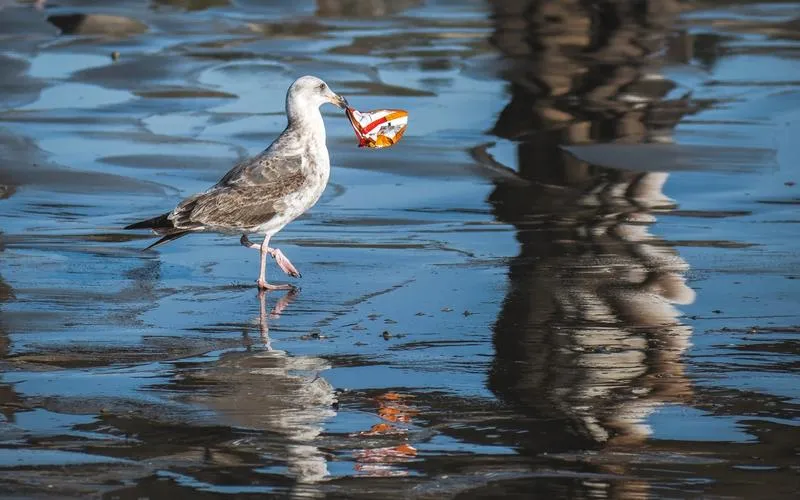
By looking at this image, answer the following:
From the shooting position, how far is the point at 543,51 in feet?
69.3

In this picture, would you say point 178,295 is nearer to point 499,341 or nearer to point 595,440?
point 499,341

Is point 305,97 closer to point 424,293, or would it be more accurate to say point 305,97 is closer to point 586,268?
point 424,293

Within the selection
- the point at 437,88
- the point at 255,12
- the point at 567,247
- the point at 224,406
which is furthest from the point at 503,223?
the point at 255,12

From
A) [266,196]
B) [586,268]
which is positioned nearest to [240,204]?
[266,196]

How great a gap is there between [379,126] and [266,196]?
1.07m

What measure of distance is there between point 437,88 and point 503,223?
7.25 metres

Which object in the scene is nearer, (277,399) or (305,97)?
(277,399)

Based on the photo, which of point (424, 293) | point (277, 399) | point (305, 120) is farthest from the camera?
point (305, 120)

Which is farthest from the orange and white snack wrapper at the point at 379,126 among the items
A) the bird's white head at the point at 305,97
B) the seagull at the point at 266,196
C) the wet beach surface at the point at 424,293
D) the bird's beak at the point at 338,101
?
the wet beach surface at the point at 424,293

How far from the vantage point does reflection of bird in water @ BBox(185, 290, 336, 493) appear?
6.19 metres

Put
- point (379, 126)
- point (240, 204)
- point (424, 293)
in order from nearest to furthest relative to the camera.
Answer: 1. point (424, 293)
2. point (240, 204)
3. point (379, 126)

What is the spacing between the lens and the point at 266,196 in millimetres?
9594

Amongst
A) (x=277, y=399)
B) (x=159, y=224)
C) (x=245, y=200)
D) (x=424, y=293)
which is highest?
(x=245, y=200)

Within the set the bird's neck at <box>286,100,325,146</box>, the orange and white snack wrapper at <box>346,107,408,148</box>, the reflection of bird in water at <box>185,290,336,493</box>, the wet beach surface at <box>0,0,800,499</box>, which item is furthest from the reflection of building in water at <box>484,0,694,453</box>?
the bird's neck at <box>286,100,325,146</box>
